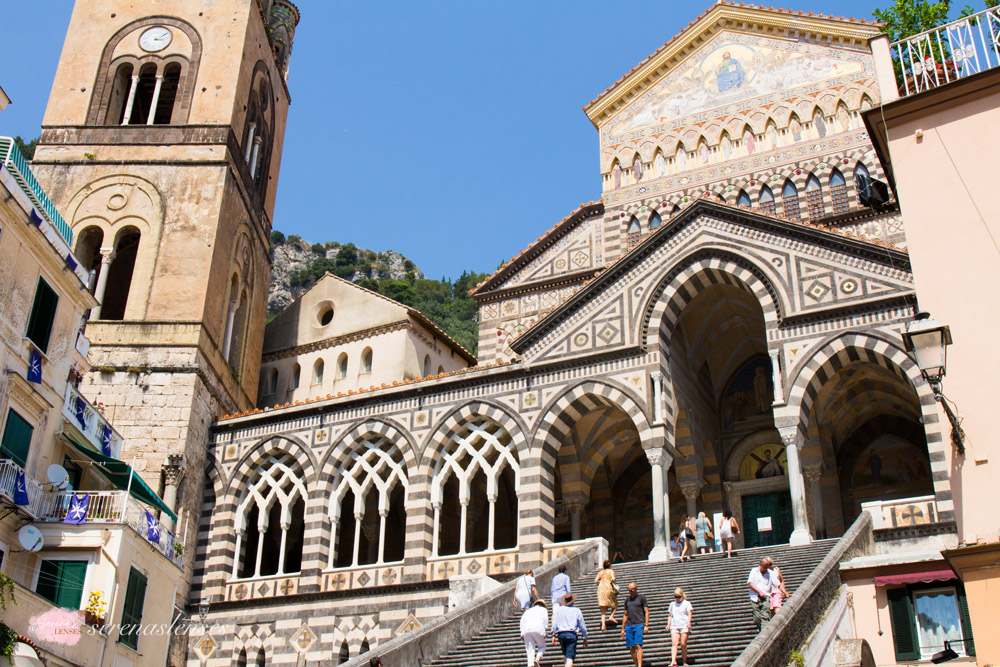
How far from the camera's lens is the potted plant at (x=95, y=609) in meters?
17.7

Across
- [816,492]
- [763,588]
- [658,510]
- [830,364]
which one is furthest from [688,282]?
[763,588]

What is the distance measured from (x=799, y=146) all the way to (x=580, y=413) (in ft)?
36.1

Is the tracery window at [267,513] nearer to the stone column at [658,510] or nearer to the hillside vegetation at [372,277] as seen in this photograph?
the stone column at [658,510]

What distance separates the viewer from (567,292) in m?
28.9

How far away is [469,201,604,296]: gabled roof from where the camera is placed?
97.8 ft

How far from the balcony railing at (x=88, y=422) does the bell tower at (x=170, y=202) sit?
1.37 meters

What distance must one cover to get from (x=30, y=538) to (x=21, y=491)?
0.86 metres

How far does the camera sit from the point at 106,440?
74.6ft

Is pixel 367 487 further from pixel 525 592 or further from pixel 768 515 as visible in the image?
pixel 525 592

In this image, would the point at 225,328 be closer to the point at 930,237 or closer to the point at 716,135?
the point at 716,135

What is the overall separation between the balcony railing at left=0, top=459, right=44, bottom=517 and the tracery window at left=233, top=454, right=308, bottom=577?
6897 millimetres

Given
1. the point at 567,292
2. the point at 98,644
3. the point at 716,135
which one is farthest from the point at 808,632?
the point at 716,135

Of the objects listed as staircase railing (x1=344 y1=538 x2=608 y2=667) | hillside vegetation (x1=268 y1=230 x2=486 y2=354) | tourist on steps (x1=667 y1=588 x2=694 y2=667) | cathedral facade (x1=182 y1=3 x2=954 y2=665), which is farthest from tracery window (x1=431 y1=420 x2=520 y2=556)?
hillside vegetation (x1=268 y1=230 x2=486 y2=354)

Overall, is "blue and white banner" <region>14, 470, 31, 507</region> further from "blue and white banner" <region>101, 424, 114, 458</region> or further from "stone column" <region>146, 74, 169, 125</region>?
"stone column" <region>146, 74, 169, 125</region>
